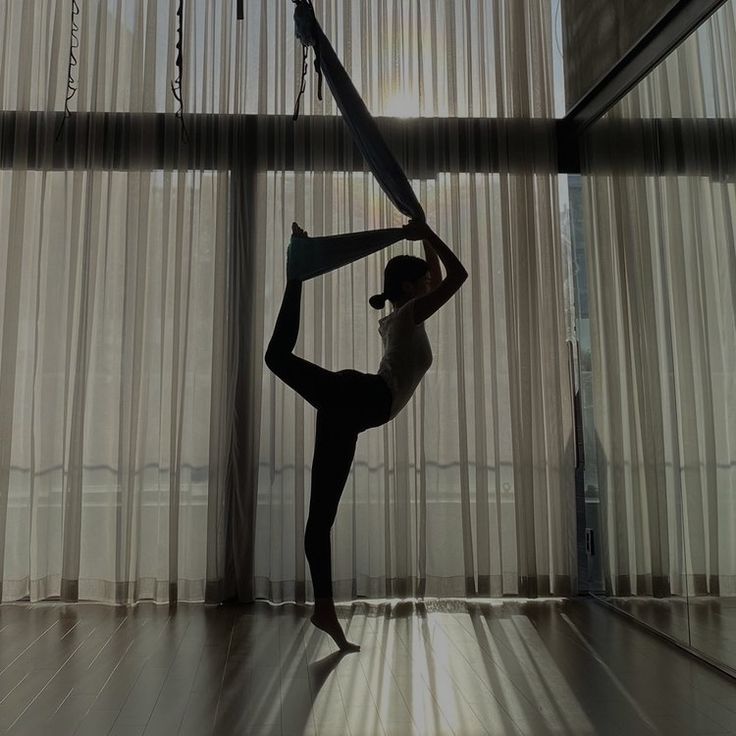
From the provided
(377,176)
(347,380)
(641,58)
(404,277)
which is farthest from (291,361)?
(641,58)

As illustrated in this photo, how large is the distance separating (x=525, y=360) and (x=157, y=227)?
200 centimetres

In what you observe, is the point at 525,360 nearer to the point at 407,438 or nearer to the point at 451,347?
the point at 451,347

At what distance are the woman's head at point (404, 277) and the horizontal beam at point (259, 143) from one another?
1.16m

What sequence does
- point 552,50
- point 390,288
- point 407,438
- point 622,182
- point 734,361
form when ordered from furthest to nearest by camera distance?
1. point 552,50
2. point 407,438
3. point 622,182
4. point 390,288
5. point 734,361

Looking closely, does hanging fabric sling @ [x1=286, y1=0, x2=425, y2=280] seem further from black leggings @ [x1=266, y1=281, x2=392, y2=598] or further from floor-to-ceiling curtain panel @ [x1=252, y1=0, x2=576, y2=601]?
floor-to-ceiling curtain panel @ [x1=252, y1=0, x2=576, y2=601]

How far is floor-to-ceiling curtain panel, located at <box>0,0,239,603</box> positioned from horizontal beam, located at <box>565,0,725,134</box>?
6.03ft

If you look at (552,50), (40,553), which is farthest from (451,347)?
(40,553)

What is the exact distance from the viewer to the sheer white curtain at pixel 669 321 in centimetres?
254

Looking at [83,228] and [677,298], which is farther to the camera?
[83,228]

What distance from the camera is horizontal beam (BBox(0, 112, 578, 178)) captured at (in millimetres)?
3641

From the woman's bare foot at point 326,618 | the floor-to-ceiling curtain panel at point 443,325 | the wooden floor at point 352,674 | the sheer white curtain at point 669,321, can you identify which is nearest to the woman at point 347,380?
the woman's bare foot at point 326,618

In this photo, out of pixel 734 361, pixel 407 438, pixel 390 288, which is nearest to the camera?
pixel 734 361

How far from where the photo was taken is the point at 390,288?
9.08 feet

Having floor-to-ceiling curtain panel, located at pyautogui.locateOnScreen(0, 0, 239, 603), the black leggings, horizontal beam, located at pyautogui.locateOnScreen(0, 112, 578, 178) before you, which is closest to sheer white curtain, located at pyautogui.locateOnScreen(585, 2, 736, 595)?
horizontal beam, located at pyautogui.locateOnScreen(0, 112, 578, 178)
